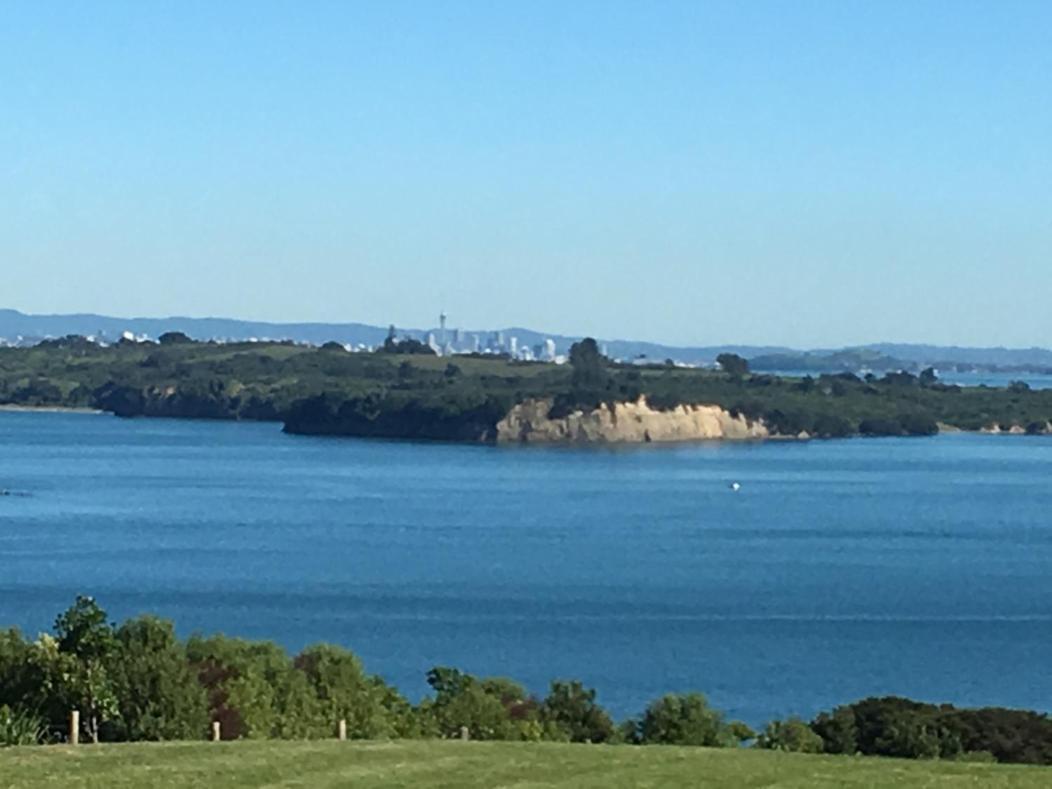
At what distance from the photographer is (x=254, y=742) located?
16.0 meters

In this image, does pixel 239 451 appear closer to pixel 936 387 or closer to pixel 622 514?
pixel 622 514

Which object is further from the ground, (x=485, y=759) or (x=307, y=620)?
(x=485, y=759)

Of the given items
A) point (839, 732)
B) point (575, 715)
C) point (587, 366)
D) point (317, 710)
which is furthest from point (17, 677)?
point (587, 366)

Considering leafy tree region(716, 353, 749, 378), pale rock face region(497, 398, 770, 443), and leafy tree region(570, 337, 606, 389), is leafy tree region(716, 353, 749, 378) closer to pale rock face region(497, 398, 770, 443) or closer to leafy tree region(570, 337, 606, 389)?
leafy tree region(570, 337, 606, 389)

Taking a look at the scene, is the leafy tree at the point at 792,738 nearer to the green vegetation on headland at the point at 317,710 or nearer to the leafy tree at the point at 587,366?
the green vegetation on headland at the point at 317,710

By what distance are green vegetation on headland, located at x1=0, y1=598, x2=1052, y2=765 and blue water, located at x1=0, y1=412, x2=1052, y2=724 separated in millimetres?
8324

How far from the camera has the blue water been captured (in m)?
44.0

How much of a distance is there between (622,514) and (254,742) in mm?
68633

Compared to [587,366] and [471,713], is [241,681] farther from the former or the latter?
[587,366]

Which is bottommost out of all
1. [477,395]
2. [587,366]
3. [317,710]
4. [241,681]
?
[317,710]

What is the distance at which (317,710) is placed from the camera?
25.7 meters

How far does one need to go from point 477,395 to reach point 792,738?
12795cm

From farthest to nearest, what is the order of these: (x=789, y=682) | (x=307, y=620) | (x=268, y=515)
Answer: (x=268, y=515) → (x=307, y=620) → (x=789, y=682)

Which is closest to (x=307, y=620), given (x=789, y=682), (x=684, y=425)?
(x=789, y=682)
